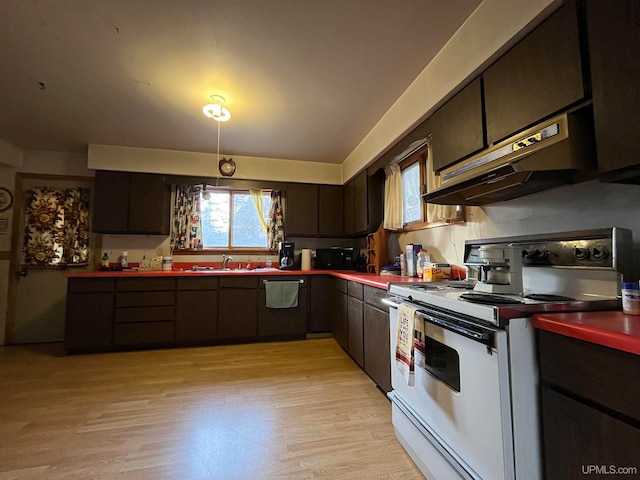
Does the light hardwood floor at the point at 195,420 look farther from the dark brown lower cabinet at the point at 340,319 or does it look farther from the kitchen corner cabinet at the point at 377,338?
the dark brown lower cabinet at the point at 340,319

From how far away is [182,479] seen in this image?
135cm

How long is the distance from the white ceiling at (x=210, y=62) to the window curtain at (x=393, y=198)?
55cm

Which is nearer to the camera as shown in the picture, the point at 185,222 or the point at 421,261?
the point at 421,261

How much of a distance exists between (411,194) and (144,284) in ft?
10.2

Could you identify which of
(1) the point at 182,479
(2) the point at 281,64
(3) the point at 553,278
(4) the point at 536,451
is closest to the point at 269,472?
(1) the point at 182,479

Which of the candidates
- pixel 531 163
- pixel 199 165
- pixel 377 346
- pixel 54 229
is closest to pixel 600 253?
pixel 531 163

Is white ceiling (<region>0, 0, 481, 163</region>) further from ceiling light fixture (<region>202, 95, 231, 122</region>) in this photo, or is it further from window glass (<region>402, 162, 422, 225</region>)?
window glass (<region>402, 162, 422, 225</region>)

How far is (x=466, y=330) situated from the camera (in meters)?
1.11

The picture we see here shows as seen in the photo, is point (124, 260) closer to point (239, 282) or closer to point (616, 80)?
point (239, 282)

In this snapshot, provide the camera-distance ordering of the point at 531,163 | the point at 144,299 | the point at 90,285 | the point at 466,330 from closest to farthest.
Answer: the point at 466,330 → the point at 531,163 → the point at 90,285 → the point at 144,299

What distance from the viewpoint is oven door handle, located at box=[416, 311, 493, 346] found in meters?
1.01

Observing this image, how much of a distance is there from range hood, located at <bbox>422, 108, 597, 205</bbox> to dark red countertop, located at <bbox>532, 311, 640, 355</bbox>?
0.59 m

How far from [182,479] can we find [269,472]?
0.41m

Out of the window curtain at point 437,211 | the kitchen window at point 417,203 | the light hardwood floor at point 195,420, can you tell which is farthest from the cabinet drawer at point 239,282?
the window curtain at point 437,211
